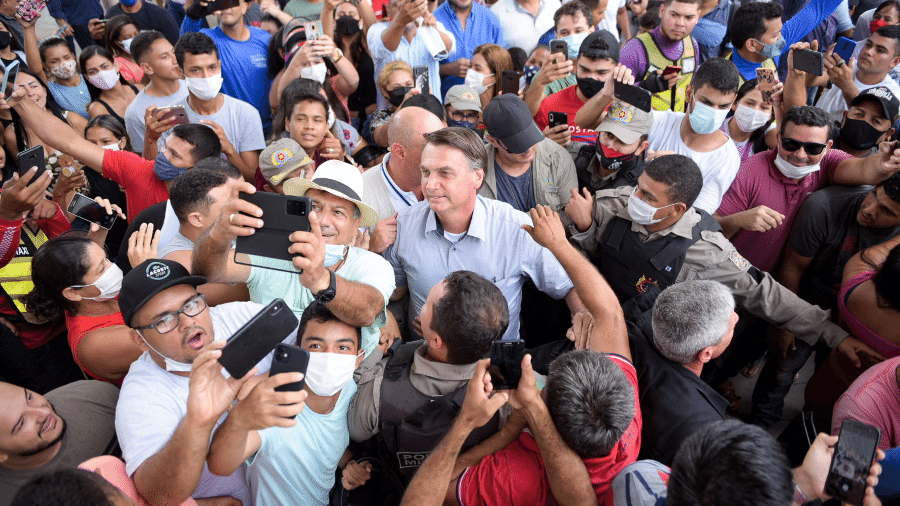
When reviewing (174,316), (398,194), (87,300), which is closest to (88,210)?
(87,300)

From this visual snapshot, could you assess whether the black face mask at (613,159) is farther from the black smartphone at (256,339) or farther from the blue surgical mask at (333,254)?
the black smartphone at (256,339)

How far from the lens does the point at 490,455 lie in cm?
202

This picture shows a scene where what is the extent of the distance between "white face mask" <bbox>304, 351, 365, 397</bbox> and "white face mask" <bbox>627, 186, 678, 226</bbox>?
5.88 ft

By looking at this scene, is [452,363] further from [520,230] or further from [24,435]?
[24,435]

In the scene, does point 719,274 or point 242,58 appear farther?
point 242,58

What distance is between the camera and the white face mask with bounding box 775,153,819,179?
3.50 m

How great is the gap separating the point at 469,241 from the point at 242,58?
3.51 meters

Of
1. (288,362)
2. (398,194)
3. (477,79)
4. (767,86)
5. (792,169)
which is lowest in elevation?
(398,194)

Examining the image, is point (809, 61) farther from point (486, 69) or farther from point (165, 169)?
point (165, 169)

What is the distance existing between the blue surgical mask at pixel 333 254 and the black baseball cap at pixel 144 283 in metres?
0.59

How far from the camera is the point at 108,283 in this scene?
2.61 metres

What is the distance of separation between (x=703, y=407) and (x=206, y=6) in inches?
217

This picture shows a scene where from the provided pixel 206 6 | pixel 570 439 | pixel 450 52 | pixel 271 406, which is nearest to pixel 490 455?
pixel 570 439

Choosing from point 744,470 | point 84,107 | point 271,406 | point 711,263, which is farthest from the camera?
point 84,107
